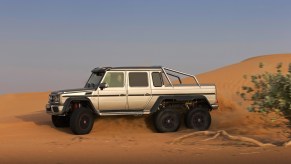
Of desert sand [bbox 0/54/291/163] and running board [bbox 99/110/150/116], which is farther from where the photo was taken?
running board [bbox 99/110/150/116]

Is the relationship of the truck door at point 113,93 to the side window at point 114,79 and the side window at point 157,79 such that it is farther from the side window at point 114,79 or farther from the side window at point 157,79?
the side window at point 157,79

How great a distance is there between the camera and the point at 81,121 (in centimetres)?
1341

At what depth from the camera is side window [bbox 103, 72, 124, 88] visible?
45.6 feet

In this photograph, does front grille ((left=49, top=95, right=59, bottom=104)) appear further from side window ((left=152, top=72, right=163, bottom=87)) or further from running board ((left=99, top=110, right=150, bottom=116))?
side window ((left=152, top=72, right=163, bottom=87))

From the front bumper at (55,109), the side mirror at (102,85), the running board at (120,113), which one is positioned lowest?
the running board at (120,113)

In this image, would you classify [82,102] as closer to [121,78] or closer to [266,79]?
[121,78]

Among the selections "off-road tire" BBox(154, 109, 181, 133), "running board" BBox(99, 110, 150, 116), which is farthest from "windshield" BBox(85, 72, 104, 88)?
"off-road tire" BBox(154, 109, 181, 133)

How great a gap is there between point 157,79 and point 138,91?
2.40ft

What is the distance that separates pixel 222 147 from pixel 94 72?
5.84m

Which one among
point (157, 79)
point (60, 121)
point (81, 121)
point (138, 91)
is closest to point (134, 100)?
point (138, 91)

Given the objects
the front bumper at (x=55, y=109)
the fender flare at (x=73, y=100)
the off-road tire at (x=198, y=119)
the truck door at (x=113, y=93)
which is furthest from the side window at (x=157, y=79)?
the front bumper at (x=55, y=109)

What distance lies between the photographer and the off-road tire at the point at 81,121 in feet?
43.5

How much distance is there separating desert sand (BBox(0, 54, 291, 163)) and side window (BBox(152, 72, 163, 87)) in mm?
1427

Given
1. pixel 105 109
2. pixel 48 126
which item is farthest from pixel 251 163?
pixel 48 126
